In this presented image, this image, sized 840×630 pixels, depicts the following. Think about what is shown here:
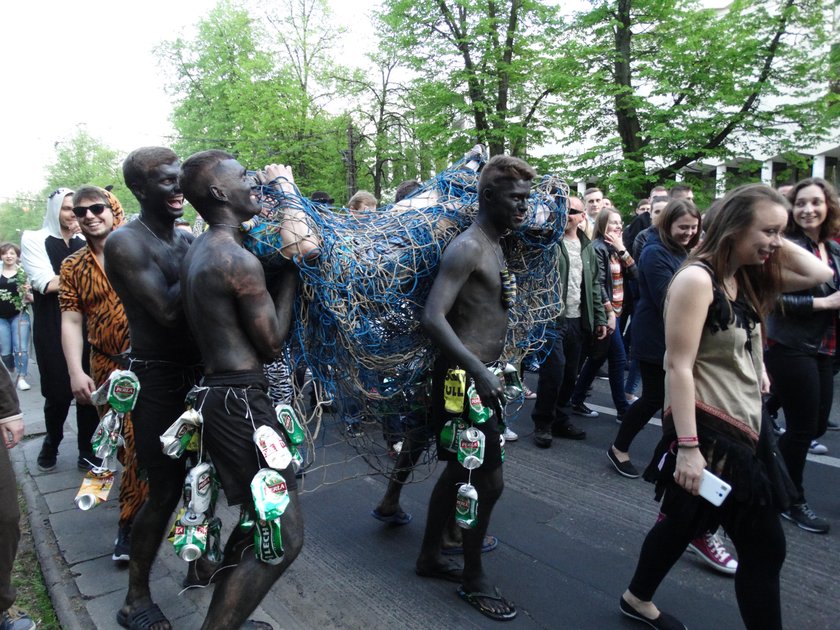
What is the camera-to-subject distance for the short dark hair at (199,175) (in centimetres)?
220

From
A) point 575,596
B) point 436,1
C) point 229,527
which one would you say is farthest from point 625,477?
point 436,1

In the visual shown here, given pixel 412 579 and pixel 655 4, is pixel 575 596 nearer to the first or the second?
pixel 412 579

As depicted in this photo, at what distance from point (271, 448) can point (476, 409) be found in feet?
2.88

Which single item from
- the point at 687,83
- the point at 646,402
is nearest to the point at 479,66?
the point at 687,83

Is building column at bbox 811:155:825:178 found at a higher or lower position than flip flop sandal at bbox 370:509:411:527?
higher

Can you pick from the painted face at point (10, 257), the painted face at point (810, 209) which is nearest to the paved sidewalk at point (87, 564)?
the painted face at point (810, 209)

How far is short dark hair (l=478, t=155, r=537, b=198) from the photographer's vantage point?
2545mm

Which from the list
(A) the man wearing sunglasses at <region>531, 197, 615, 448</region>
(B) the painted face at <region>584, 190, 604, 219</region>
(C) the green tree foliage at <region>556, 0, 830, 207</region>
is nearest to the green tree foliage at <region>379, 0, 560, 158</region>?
Result: (C) the green tree foliage at <region>556, 0, 830, 207</region>

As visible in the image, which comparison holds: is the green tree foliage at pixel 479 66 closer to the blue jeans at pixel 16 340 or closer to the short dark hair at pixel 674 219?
the blue jeans at pixel 16 340

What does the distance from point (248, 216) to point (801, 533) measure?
11.5 ft

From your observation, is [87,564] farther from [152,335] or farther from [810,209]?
[810,209]

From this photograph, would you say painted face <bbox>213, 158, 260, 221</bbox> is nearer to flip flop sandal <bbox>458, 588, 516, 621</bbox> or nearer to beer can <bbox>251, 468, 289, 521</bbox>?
beer can <bbox>251, 468, 289, 521</bbox>

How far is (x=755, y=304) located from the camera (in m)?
2.38

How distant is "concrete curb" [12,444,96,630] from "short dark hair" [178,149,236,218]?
201cm
